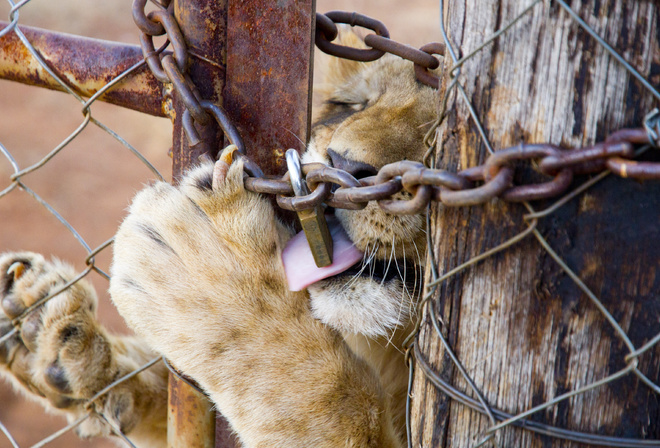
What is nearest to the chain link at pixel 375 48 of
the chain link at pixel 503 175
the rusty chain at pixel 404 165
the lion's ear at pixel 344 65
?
the rusty chain at pixel 404 165

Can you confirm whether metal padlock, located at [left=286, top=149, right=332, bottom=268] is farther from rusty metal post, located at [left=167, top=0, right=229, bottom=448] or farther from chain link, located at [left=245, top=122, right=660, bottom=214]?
rusty metal post, located at [left=167, top=0, right=229, bottom=448]

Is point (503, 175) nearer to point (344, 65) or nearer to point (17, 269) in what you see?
point (344, 65)

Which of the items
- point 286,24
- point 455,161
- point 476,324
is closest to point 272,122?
point 286,24

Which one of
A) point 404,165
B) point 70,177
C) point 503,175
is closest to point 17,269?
point 404,165

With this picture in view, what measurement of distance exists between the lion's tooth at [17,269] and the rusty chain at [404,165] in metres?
0.94

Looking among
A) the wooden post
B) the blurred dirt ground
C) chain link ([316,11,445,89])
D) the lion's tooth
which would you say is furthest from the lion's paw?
the blurred dirt ground

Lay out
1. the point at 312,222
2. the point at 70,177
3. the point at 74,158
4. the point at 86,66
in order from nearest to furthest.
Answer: the point at 312,222 < the point at 86,66 < the point at 70,177 < the point at 74,158

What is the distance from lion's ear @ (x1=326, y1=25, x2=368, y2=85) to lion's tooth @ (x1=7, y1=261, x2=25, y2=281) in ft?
3.61

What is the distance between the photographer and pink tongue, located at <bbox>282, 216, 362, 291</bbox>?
1219 mm

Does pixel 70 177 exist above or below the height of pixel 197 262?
above

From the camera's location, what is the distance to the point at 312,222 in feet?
3.45

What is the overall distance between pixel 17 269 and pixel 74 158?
6.17 m

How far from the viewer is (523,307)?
0.83 metres

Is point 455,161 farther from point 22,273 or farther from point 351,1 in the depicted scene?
point 351,1
